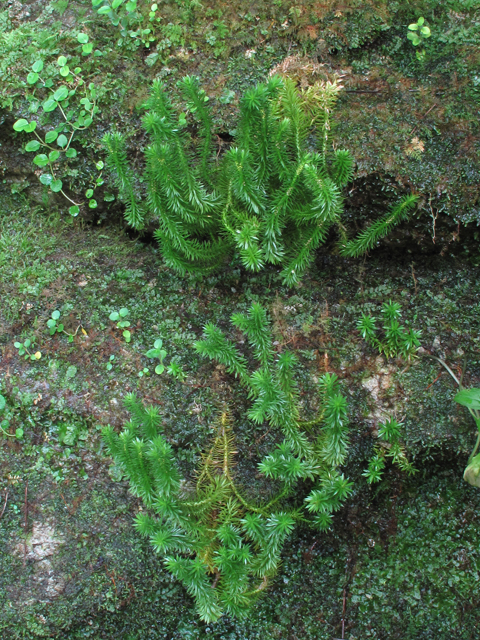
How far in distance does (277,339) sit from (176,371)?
62 centimetres

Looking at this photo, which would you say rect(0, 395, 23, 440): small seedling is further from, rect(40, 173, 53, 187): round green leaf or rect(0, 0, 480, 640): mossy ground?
rect(40, 173, 53, 187): round green leaf

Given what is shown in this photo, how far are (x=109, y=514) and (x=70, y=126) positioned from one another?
2.37m

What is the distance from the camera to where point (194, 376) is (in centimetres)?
284

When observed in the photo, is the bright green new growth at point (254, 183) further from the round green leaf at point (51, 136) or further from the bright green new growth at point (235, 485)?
Answer: the round green leaf at point (51, 136)

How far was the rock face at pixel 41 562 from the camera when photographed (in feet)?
8.58

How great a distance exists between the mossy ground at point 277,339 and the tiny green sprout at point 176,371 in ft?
0.13

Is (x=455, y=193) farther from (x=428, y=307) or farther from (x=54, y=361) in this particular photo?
(x=54, y=361)

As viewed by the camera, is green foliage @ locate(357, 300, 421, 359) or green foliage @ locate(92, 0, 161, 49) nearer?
green foliage @ locate(357, 300, 421, 359)

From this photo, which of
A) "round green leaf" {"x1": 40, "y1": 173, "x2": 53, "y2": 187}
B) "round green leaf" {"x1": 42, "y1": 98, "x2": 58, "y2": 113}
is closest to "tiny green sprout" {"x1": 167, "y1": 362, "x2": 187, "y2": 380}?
"round green leaf" {"x1": 40, "y1": 173, "x2": 53, "y2": 187}

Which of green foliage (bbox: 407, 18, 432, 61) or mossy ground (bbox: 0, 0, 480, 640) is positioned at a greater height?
green foliage (bbox: 407, 18, 432, 61)

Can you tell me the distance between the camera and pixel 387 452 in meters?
2.77

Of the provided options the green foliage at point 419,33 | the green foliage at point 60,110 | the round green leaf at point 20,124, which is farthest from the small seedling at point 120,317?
the green foliage at point 419,33

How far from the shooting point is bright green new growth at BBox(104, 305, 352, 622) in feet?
7.64

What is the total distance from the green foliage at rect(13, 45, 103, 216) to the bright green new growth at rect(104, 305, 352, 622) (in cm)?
154
